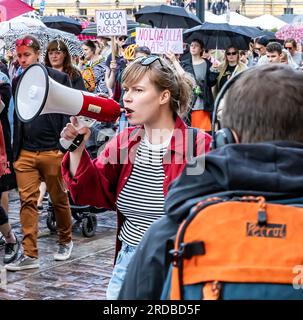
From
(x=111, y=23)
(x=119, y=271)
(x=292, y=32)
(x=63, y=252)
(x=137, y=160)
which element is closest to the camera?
(x=119, y=271)

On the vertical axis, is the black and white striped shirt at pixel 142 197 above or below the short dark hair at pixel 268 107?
below

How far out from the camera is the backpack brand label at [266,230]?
1.67m

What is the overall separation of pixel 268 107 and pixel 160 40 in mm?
8460

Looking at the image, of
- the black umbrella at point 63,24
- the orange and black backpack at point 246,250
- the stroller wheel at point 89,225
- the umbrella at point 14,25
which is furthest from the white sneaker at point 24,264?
the black umbrella at point 63,24

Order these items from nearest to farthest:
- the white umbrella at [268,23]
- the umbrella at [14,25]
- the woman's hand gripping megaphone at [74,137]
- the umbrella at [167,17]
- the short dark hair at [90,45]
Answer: the woman's hand gripping megaphone at [74,137] < the umbrella at [14,25] < the short dark hair at [90,45] < the umbrella at [167,17] < the white umbrella at [268,23]

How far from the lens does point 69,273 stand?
5.96 m

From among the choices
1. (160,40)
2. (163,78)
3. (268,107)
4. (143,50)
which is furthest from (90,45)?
(268,107)

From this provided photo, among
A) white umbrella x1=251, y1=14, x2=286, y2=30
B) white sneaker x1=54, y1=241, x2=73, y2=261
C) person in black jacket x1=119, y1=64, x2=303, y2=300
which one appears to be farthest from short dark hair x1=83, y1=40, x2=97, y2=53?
white umbrella x1=251, y1=14, x2=286, y2=30

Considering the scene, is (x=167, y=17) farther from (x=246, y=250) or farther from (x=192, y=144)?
(x=246, y=250)

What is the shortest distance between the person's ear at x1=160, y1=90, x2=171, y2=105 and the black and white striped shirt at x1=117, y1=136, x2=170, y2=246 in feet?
0.80

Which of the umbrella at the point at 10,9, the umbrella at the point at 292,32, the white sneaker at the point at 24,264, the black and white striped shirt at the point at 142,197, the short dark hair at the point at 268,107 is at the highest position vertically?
the umbrella at the point at 10,9

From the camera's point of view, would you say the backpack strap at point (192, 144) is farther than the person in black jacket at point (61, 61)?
No

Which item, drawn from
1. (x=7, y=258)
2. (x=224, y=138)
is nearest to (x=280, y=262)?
(x=224, y=138)

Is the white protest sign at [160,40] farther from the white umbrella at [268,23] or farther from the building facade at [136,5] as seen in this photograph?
the building facade at [136,5]
